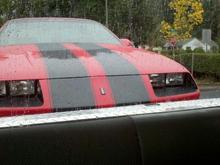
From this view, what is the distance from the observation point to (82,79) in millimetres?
3582

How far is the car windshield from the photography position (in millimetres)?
4777

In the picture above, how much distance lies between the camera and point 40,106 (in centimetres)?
339

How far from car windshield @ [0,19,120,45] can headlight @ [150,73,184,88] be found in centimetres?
122

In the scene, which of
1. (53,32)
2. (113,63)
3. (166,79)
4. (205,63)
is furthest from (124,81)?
(205,63)

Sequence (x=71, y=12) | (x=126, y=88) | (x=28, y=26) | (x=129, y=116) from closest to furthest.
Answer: (x=129, y=116)
(x=126, y=88)
(x=28, y=26)
(x=71, y=12)

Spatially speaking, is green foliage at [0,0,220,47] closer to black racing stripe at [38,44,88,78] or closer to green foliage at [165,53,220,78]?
green foliage at [165,53,220,78]

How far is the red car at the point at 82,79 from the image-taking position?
345 centimetres

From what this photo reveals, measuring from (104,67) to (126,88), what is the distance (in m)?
0.25

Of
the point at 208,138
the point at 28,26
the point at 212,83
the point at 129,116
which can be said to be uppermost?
the point at 28,26

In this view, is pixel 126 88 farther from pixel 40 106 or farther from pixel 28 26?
pixel 28 26

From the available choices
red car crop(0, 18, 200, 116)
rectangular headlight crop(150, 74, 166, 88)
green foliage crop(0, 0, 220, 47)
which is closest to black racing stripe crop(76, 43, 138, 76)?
red car crop(0, 18, 200, 116)

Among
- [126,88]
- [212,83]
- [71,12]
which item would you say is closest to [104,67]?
[126,88]

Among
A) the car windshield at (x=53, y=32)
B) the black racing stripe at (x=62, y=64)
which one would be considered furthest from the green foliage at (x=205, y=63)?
the black racing stripe at (x=62, y=64)

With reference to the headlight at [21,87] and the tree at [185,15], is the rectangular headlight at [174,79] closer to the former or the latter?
the headlight at [21,87]
